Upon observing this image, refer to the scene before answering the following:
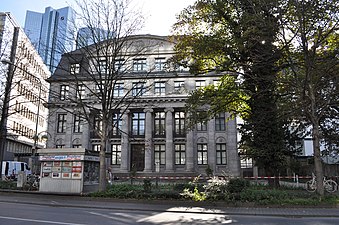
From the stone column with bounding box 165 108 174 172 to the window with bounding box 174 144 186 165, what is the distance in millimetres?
1257

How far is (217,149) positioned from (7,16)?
1753 inches

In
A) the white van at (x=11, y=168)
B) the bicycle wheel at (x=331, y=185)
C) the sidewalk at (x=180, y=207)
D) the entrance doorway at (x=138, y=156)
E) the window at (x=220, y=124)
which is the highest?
the window at (x=220, y=124)

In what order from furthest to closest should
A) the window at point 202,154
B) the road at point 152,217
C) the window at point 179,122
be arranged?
1. the window at point 179,122
2. the window at point 202,154
3. the road at point 152,217

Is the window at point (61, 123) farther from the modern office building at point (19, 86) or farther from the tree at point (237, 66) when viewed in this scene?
the tree at point (237, 66)

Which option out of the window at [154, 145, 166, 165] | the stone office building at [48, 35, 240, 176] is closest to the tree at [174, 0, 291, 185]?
the stone office building at [48, 35, 240, 176]

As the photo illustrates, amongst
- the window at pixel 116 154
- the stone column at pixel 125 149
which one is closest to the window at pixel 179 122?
the stone column at pixel 125 149

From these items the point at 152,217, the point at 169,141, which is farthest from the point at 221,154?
the point at 152,217

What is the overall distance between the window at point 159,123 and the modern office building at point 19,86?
15.4m

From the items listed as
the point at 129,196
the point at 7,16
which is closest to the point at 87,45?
the point at 129,196

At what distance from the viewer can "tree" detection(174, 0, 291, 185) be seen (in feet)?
64.2

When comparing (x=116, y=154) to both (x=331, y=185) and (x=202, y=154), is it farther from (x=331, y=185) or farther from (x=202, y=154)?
Result: (x=331, y=185)

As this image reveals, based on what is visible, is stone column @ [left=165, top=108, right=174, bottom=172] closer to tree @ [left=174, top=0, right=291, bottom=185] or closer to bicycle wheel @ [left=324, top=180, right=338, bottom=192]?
tree @ [left=174, top=0, right=291, bottom=185]

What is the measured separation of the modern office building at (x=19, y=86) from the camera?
84.3ft

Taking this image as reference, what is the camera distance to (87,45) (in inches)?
781
